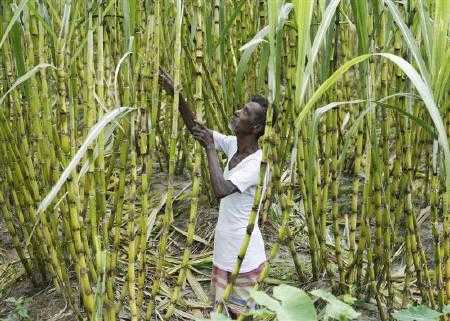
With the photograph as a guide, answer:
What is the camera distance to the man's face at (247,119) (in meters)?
1.50

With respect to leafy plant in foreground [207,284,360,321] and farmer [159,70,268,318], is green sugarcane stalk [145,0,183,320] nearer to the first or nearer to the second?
farmer [159,70,268,318]

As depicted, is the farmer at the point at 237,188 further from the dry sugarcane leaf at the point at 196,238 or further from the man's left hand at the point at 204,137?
the dry sugarcane leaf at the point at 196,238

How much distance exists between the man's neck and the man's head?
0.01 meters

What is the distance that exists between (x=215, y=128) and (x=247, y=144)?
0.48 meters

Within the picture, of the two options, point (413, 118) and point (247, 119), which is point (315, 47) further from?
point (247, 119)

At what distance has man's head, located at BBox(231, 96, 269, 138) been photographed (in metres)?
1.50

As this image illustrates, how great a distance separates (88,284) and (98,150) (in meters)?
0.28

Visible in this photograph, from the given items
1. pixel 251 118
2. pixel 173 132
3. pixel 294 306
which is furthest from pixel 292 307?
pixel 251 118

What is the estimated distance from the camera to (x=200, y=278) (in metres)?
2.05

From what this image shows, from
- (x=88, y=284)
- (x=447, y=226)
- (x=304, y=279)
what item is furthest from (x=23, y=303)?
(x=447, y=226)

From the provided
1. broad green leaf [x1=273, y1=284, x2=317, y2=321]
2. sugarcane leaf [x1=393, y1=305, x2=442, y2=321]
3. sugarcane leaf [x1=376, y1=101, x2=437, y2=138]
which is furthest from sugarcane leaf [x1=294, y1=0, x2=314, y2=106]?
sugarcane leaf [x1=393, y1=305, x2=442, y2=321]

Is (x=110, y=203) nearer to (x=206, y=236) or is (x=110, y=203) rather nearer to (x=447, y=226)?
(x=206, y=236)

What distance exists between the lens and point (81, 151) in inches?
40.9

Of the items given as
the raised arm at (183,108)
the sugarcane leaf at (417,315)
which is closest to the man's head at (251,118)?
the raised arm at (183,108)
